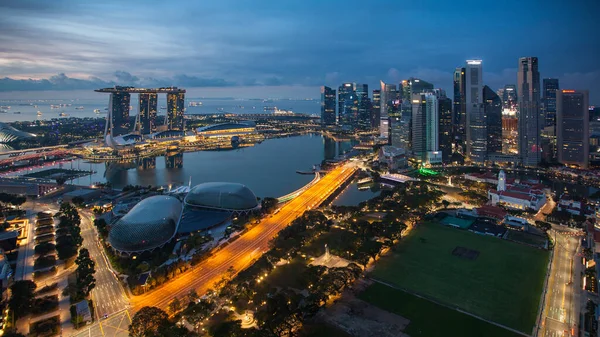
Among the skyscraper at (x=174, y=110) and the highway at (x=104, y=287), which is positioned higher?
the skyscraper at (x=174, y=110)

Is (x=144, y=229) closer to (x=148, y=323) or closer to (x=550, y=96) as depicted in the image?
(x=148, y=323)

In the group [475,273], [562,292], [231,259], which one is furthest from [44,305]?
[562,292]

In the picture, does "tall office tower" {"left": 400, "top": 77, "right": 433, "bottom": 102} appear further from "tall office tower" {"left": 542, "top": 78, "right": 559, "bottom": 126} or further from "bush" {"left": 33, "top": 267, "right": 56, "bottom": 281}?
"bush" {"left": 33, "top": 267, "right": 56, "bottom": 281}

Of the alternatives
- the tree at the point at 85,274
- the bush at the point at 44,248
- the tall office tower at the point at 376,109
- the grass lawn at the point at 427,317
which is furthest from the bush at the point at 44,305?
the tall office tower at the point at 376,109

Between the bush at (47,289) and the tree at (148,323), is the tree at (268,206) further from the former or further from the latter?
the tree at (148,323)

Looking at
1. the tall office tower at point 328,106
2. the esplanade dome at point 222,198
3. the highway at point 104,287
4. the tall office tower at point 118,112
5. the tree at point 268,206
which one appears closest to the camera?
the highway at point 104,287

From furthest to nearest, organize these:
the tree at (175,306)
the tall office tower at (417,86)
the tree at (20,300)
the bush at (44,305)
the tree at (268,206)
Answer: the tall office tower at (417,86), the tree at (268,206), the bush at (44,305), the tree at (20,300), the tree at (175,306)

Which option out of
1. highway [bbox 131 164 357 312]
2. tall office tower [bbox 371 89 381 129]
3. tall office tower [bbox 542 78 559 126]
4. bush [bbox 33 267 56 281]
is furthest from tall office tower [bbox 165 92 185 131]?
tall office tower [bbox 542 78 559 126]
